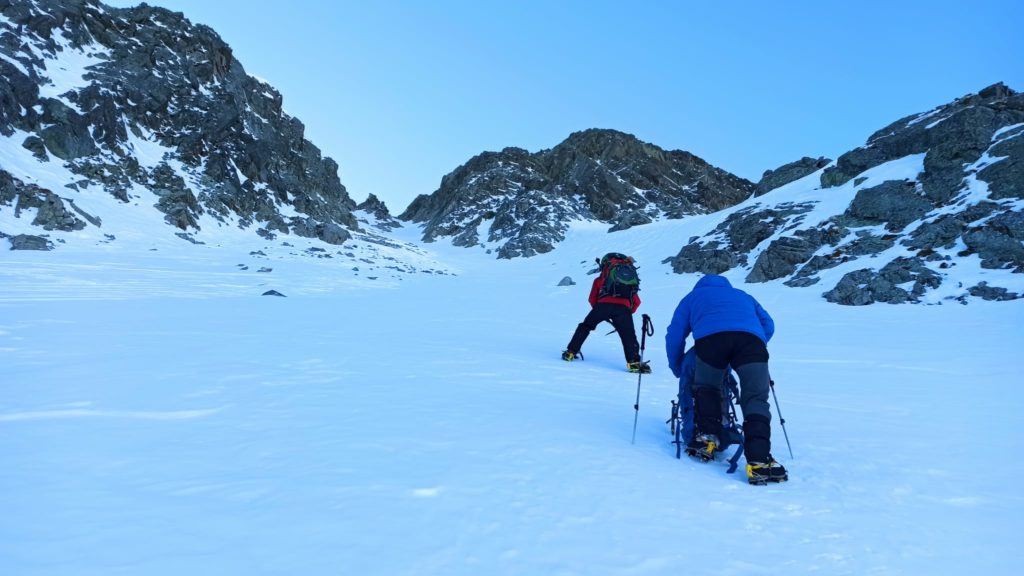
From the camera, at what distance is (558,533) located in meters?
2.73

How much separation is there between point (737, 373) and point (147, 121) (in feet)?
209

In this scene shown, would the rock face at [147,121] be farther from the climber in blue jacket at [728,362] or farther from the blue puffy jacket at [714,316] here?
the climber in blue jacket at [728,362]

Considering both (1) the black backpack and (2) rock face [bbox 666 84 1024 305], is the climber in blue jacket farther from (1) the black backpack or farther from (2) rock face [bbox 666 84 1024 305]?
(2) rock face [bbox 666 84 1024 305]

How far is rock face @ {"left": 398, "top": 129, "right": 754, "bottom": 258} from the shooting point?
79.9m

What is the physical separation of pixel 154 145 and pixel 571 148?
313 feet

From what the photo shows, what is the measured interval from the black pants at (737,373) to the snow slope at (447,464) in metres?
0.45

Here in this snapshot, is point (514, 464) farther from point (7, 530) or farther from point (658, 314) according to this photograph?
point (658, 314)

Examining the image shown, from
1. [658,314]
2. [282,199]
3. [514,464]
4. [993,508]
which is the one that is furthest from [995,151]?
[282,199]

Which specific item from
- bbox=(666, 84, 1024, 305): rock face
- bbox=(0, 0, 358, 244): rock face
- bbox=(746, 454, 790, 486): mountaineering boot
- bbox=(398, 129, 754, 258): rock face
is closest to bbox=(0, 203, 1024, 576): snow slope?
bbox=(746, 454, 790, 486): mountaineering boot

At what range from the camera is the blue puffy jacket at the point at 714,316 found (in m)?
4.54

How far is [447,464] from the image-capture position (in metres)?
3.60

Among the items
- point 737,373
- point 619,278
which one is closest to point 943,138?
point 619,278

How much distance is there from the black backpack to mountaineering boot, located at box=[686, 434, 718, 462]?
4.74 meters

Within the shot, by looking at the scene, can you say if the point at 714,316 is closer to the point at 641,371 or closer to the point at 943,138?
the point at 641,371
